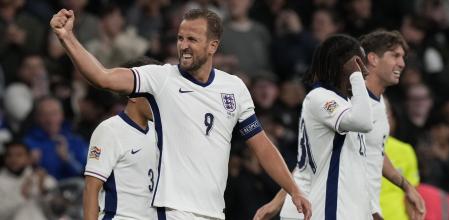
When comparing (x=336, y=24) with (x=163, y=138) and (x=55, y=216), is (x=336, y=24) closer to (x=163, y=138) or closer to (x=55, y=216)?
(x=55, y=216)

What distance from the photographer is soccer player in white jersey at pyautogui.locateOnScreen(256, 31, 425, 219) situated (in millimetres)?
8344

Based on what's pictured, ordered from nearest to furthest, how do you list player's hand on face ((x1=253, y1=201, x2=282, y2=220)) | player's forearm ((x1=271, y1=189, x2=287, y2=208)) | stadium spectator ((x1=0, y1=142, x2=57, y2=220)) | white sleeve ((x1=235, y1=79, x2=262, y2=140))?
white sleeve ((x1=235, y1=79, x2=262, y2=140)) → player's hand on face ((x1=253, y1=201, x2=282, y2=220)) → player's forearm ((x1=271, y1=189, x2=287, y2=208)) → stadium spectator ((x1=0, y1=142, x2=57, y2=220))

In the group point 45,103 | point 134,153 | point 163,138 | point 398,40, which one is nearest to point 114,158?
point 134,153

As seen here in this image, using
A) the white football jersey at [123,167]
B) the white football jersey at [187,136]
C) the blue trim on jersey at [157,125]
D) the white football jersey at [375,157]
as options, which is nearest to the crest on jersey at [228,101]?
the white football jersey at [187,136]

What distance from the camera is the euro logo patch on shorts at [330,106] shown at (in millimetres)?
7664

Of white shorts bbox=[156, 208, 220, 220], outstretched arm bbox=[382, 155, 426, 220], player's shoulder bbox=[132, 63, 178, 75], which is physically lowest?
outstretched arm bbox=[382, 155, 426, 220]

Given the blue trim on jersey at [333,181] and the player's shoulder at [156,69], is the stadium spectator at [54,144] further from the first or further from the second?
the player's shoulder at [156,69]

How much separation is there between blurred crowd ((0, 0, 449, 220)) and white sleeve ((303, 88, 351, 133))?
3514 millimetres

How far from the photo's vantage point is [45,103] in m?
12.8

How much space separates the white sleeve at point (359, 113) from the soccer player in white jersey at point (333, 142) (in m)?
0.01

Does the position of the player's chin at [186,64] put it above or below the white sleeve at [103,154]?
above

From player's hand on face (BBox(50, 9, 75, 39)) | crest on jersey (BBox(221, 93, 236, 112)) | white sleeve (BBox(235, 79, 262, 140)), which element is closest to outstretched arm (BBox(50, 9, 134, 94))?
player's hand on face (BBox(50, 9, 75, 39))

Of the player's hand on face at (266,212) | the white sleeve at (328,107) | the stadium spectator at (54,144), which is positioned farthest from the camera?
the stadium spectator at (54,144)

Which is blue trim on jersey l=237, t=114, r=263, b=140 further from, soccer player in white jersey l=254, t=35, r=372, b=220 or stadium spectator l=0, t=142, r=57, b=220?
stadium spectator l=0, t=142, r=57, b=220
